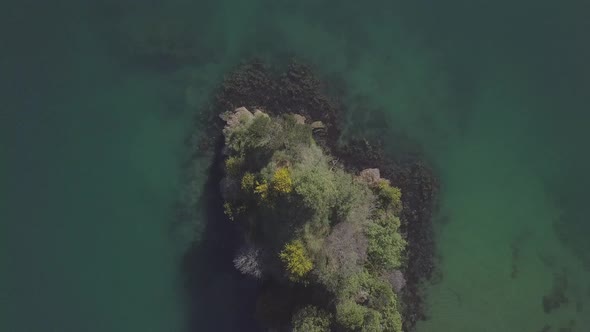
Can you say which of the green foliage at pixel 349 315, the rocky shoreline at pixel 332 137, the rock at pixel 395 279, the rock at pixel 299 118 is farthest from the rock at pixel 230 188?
the rock at pixel 395 279

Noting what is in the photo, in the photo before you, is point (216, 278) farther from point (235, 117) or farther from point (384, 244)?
point (384, 244)

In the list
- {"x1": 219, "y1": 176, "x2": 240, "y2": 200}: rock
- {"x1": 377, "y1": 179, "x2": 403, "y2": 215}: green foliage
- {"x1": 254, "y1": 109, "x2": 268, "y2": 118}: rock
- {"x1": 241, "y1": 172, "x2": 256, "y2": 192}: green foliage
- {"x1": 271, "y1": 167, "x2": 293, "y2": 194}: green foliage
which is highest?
{"x1": 254, "y1": 109, "x2": 268, "y2": 118}: rock

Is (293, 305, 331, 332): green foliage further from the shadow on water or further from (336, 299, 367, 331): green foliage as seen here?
the shadow on water

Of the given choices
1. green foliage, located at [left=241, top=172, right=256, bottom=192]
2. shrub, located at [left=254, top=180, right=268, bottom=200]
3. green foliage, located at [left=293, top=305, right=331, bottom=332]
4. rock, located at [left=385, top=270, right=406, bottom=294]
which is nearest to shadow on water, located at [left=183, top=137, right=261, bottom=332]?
green foliage, located at [left=241, top=172, right=256, bottom=192]

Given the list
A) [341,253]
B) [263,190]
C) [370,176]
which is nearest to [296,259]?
[341,253]

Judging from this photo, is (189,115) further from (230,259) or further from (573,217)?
(573,217)

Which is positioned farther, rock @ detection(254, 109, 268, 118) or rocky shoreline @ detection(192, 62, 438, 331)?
rocky shoreline @ detection(192, 62, 438, 331)

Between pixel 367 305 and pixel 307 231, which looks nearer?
pixel 307 231
